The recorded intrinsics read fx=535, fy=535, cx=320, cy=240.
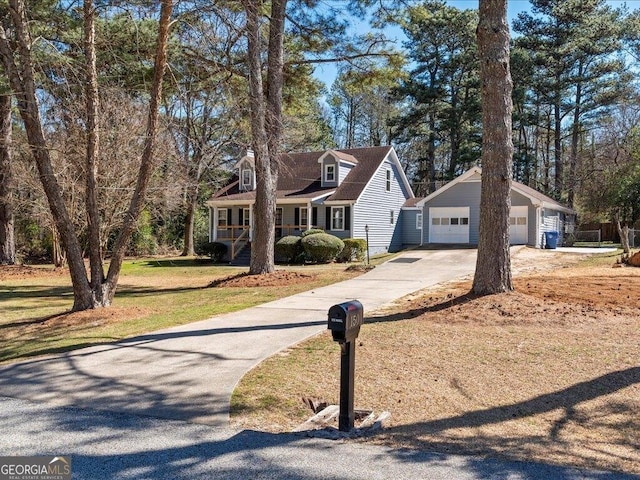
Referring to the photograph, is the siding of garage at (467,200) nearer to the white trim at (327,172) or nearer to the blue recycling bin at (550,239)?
the blue recycling bin at (550,239)

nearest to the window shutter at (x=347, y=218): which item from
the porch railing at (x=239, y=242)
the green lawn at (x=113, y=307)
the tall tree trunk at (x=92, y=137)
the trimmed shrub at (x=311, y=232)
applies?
the trimmed shrub at (x=311, y=232)

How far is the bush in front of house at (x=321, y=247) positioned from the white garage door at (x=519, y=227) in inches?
360

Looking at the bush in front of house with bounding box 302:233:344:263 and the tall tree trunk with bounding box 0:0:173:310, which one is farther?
the bush in front of house with bounding box 302:233:344:263

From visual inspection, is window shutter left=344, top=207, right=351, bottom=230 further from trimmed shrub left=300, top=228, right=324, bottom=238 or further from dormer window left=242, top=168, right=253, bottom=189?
dormer window left=242, top=168, right=253, bottom=189

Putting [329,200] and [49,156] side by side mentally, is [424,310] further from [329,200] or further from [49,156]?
[329,200]

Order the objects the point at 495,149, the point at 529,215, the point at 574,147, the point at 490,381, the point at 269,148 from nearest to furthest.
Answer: the point at 490,381
the point at 495,149
the point at 269,148
the point at 529,215
the point at 574,147

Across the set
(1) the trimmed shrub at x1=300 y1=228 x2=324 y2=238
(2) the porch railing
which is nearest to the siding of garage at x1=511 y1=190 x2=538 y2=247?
(1) the trimmed shrub at x1=300 y1=228 x2=324 y2=238

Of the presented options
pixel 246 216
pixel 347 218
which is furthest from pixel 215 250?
pixel 347 218

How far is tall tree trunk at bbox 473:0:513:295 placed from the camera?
9.53 meters

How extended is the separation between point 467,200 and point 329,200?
7151 mm

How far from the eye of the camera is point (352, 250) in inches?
983

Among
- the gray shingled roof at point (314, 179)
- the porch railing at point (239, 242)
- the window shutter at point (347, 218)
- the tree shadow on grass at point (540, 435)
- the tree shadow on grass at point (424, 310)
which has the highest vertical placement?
the gray shingled roof at point (314, 179)

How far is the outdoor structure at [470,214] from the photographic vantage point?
26219 mm

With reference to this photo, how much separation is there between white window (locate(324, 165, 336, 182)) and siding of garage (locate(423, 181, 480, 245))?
216 inches
